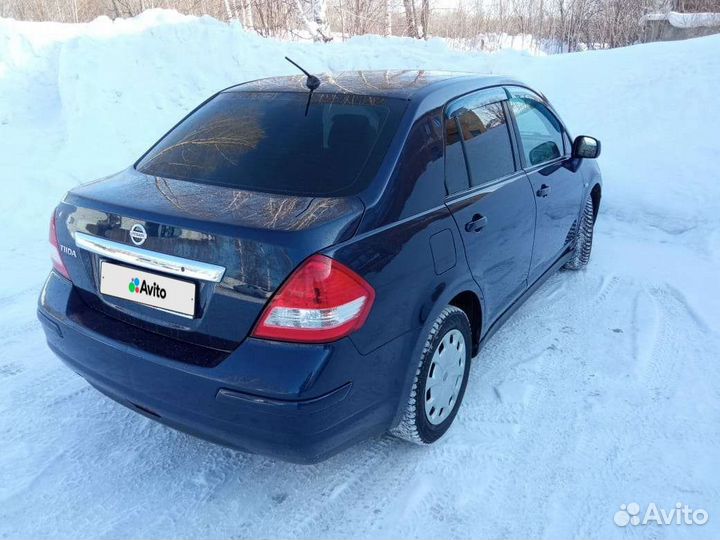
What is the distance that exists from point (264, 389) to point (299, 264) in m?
0.43

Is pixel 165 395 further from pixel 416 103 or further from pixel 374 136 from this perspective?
pixel 416 103

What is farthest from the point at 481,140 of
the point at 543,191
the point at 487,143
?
the point at 543,191

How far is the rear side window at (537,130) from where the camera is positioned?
A: 3.40 metres

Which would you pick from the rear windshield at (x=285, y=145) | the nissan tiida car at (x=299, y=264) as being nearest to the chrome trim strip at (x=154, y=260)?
the nissan tiida car at (x=299, y=264)

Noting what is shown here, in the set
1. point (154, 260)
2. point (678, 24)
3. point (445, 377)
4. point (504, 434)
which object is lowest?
point (504, 434)

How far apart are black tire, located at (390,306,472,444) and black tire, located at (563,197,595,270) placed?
85.4 inches

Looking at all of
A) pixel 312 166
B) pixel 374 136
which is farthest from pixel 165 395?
pixel 374 136

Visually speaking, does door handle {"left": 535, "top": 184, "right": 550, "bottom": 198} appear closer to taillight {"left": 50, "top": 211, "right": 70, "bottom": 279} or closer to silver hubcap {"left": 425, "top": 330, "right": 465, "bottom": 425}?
silver hubcap {"left": 425, "top": 330, "right": 465, "bottom": 425}

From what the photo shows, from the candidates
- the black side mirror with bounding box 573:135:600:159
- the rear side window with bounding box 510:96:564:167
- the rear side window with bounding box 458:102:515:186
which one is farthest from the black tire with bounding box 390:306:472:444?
the black side mirror with bounding box 573:135:600:159

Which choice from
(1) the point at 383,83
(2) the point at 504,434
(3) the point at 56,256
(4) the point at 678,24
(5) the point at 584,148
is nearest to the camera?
(3) the point at 56,256

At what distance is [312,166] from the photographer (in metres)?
2.37

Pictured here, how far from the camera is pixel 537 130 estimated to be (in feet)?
12.1

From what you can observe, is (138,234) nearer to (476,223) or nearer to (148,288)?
(148,288)

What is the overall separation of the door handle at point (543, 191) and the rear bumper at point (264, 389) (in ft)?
5.41
